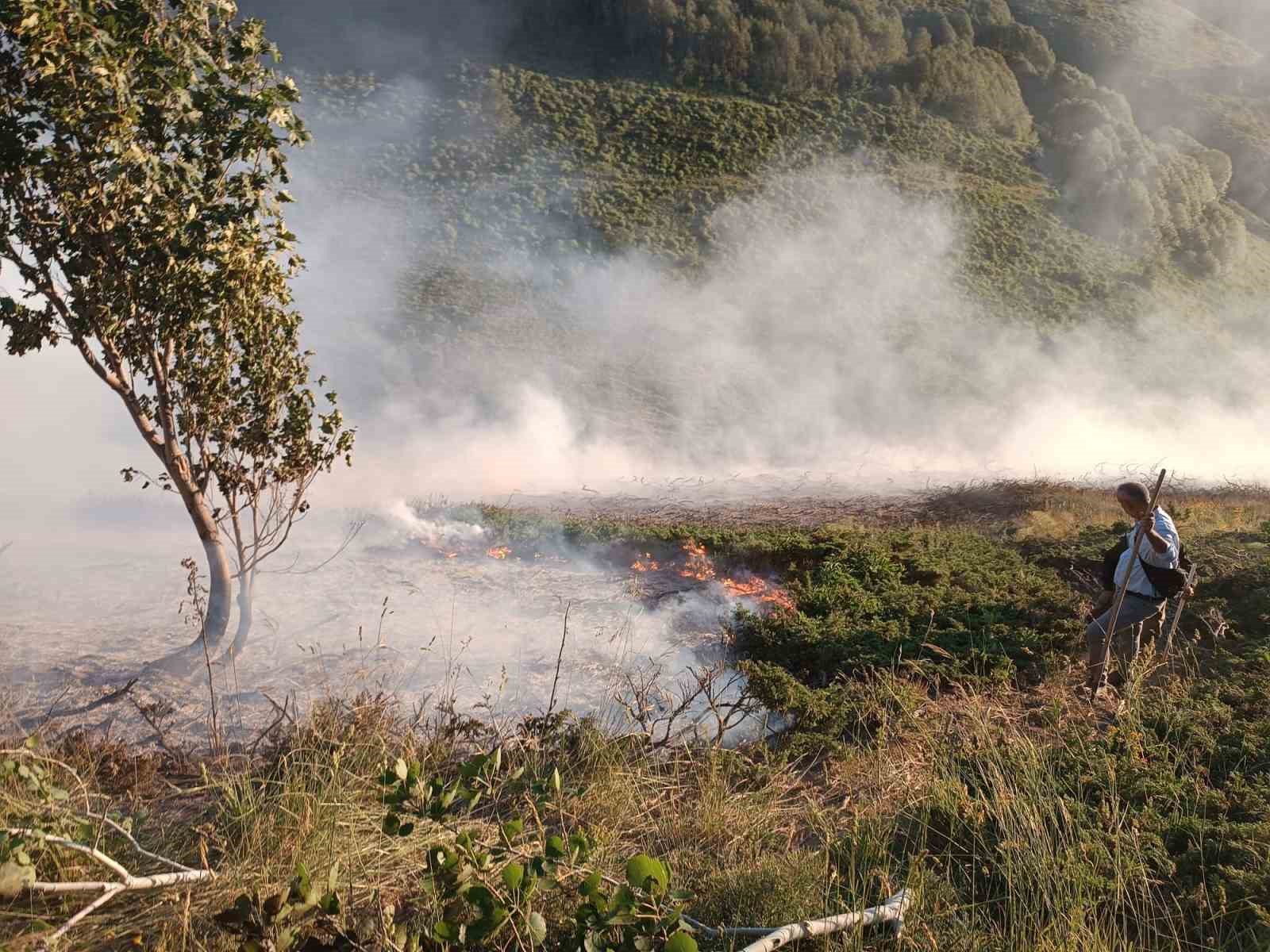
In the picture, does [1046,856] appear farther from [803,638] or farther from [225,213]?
[225,213]

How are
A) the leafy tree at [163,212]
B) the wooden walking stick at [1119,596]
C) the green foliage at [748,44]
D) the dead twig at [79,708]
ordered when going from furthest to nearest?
the green foliage at [748,44], the dead twig at [79,708], the leafy tree at [163,212], the wooden walking stick at [1119,596]

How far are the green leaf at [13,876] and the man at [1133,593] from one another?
583cm

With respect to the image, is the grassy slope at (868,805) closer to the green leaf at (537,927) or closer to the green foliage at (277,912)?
the green foliage at (277,912)

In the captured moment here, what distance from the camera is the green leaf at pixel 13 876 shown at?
8.28 feet

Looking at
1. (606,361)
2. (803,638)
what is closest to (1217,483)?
(606,361)

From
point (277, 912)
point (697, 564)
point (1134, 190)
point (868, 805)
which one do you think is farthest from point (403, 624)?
point (1134, 190)

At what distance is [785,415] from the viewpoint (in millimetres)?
23094

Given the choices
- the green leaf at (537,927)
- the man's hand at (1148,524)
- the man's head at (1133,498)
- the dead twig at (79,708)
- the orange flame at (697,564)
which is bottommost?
the dead twig at (79,708)

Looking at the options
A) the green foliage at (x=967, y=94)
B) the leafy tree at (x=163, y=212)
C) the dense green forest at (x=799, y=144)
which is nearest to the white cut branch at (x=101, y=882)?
the leafy tree at (x=163, y=212)

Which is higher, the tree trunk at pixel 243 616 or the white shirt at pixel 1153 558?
the white shirt at pixel 1153 558

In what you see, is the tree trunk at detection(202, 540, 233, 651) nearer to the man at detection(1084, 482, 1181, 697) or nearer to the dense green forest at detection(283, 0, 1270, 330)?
the man at detection(1084, 482, 1181, 697)

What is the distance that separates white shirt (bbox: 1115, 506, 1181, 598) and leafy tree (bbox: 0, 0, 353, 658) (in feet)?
19.6

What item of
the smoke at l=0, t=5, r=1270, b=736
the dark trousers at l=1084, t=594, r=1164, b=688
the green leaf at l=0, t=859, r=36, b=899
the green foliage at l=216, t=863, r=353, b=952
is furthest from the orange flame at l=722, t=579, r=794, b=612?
the green leaf at l=0, t=859, r=36, b=899

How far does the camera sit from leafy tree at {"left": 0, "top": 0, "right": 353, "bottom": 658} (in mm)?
5352
